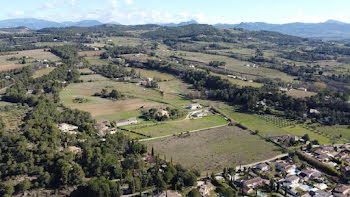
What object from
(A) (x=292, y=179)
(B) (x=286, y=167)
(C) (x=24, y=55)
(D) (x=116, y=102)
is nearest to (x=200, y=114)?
(D) (x=116, y=102)

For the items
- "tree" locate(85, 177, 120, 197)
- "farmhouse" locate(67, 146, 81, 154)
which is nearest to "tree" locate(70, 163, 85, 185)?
"tree" locate(85, 177, 120, 197)

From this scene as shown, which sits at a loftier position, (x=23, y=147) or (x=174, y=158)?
(x=23, y=147)

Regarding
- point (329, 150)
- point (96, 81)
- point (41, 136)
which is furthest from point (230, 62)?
point (41, 136)

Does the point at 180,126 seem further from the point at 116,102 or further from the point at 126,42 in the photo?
the point at 126,42

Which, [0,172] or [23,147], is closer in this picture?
[0,172]

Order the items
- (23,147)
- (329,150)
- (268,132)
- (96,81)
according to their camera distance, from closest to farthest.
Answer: (23,147) < (329,150) < (268,132) < (96,81)

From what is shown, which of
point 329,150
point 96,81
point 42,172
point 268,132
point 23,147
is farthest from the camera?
point 96,81

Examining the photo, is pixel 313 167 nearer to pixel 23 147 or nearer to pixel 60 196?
pixel 60 196
